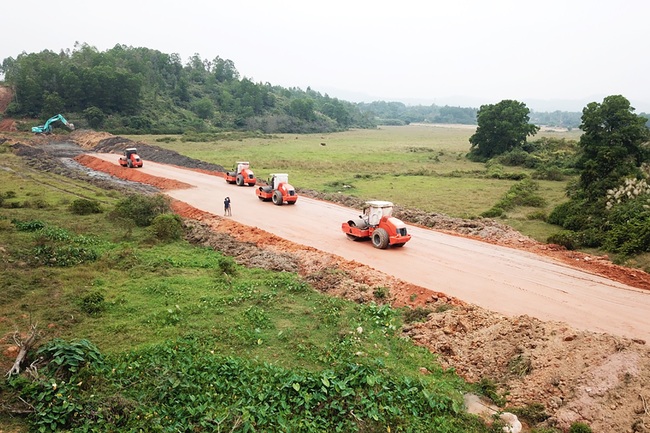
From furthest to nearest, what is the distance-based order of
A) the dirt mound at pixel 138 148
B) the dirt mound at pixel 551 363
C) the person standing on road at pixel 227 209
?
the dirt mound at pixel 138 148 < the person standing on road at pixel 227 209 < the dirt mound at pixel 551 363

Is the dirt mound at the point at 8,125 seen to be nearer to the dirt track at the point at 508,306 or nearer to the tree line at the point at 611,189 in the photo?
the dirt track at the point at 508,306

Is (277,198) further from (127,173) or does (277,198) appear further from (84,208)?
(127,173)

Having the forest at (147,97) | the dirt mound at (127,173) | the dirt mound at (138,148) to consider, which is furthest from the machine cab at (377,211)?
the forest at (147,97)

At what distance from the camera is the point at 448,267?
1816cm

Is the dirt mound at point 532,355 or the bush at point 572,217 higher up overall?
the bush at point 572,217

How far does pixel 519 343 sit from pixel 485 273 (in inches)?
241

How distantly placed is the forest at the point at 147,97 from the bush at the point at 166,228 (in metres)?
66.1

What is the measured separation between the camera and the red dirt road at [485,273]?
13.9 metres

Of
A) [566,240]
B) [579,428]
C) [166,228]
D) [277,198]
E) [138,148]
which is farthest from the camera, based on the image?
[138,148]

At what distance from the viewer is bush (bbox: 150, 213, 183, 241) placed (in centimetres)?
2094

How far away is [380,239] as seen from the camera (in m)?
20.4

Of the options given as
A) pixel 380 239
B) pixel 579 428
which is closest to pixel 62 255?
pixel 380 239

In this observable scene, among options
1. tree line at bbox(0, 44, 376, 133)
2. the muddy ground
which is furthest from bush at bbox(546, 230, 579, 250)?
tree line at bbox(0, 44, 376, 133)

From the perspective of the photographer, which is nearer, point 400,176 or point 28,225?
point 28,225
